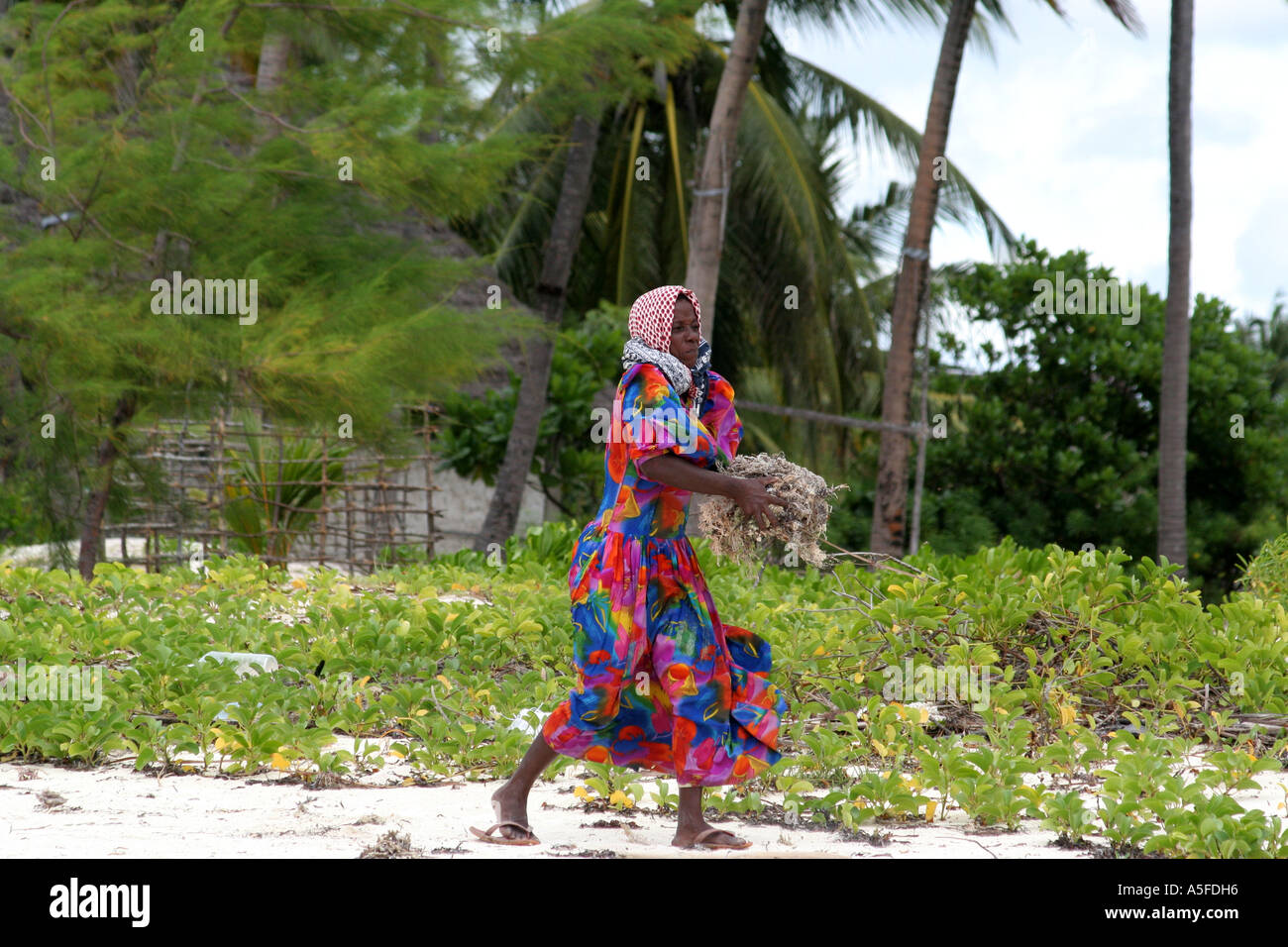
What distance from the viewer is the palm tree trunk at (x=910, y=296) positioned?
9.85m

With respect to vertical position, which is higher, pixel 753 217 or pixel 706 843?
pixel 753 217

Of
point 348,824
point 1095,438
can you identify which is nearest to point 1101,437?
point 1095,438

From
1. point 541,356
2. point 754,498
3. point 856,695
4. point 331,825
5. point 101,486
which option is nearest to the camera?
point 754,498

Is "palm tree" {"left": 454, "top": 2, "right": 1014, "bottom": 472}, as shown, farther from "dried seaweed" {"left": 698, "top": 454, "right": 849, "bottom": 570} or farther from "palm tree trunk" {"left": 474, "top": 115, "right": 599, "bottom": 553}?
"dried seaweed" {"left": 698, "top": 454, "right": 849, "bottom": 570}

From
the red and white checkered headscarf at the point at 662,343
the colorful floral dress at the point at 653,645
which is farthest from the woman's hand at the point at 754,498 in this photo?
the red and white checkered headscarf at the point at 662,343

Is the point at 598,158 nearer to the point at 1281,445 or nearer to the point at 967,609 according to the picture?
the point at 1281,445

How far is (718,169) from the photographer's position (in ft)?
30.0

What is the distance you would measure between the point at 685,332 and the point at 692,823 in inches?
50.8

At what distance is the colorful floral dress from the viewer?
3221mm

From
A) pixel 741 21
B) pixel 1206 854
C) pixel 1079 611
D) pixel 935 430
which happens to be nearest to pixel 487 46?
pixel 741 21

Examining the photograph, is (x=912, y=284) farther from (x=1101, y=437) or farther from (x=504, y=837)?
(x=504, y=837)

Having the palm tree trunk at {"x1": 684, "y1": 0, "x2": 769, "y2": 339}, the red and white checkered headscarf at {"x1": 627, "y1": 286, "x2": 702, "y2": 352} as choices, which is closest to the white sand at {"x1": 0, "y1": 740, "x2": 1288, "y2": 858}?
the red and white checkered headscarf at {"x1": 627, "y1": 286, "x2": 702, "y2": 352}

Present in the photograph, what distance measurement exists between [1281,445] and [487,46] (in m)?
7.74

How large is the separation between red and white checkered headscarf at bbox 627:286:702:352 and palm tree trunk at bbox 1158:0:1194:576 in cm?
713
